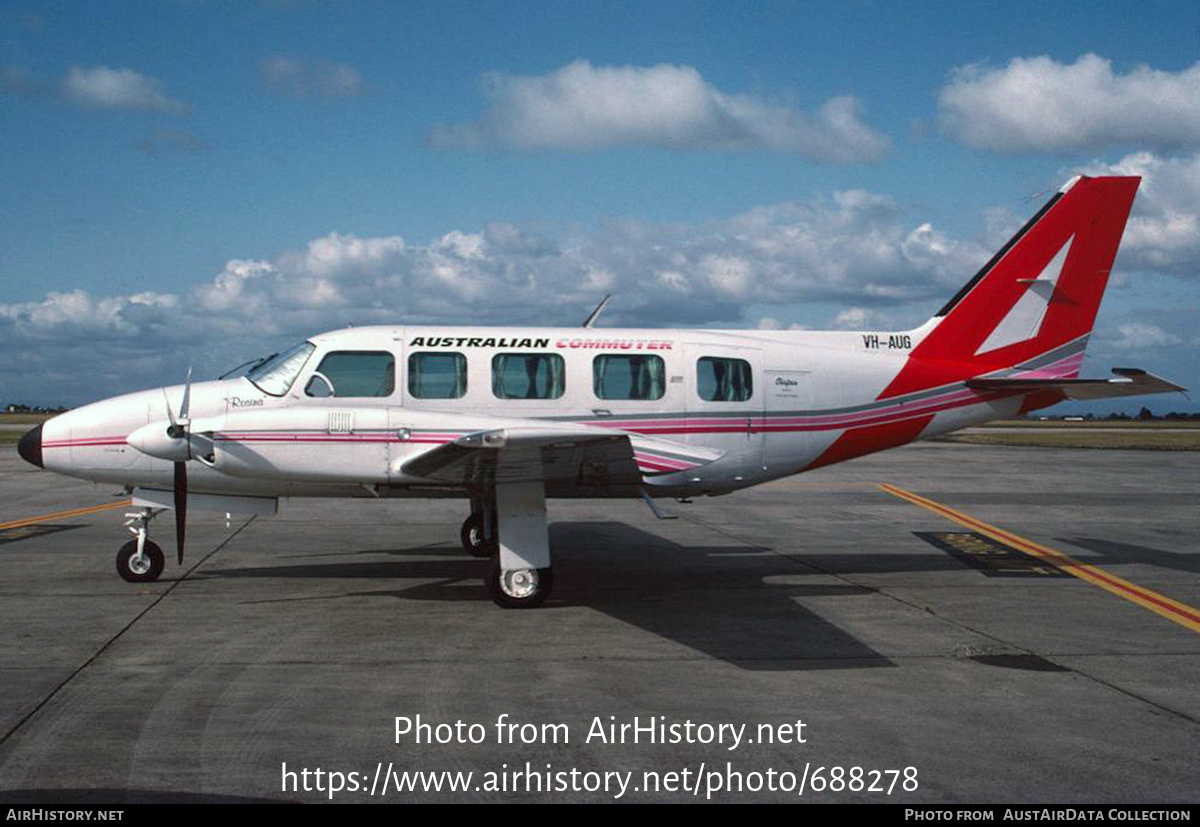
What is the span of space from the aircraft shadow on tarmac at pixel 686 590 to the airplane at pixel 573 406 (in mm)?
972

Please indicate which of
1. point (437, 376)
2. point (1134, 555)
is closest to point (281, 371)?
point (437, 376)

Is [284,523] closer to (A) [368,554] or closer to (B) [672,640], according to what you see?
(A) [368,554]

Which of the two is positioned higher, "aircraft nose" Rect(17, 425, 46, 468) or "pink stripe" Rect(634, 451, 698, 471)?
"aircraft nose" Rect(17, 425, 46, 468)

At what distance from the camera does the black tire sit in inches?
587

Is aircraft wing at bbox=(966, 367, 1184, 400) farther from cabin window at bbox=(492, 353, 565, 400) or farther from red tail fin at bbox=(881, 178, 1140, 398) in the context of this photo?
cabin window at bbox=(492, 353, 565, 400)

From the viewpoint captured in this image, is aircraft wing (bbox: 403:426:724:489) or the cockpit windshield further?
the cockpit windshield

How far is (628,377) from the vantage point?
12789 millimetres

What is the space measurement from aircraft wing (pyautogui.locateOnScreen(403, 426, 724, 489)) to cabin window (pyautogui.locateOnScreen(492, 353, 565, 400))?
1138mm

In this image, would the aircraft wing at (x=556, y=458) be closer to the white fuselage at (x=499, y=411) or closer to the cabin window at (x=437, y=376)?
the white fuselage at (x=499, y=411)

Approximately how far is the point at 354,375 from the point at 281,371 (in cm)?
86

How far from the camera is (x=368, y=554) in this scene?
15.5 metres

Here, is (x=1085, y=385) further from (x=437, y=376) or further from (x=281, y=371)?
(x=281, y=371)

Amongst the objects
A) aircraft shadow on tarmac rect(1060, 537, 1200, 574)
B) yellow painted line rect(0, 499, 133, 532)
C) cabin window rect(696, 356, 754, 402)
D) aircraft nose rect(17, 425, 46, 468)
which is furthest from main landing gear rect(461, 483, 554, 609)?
yellow painted line rect(0, 499, 133, 532)

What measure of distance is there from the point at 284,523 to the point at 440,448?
10081mm
